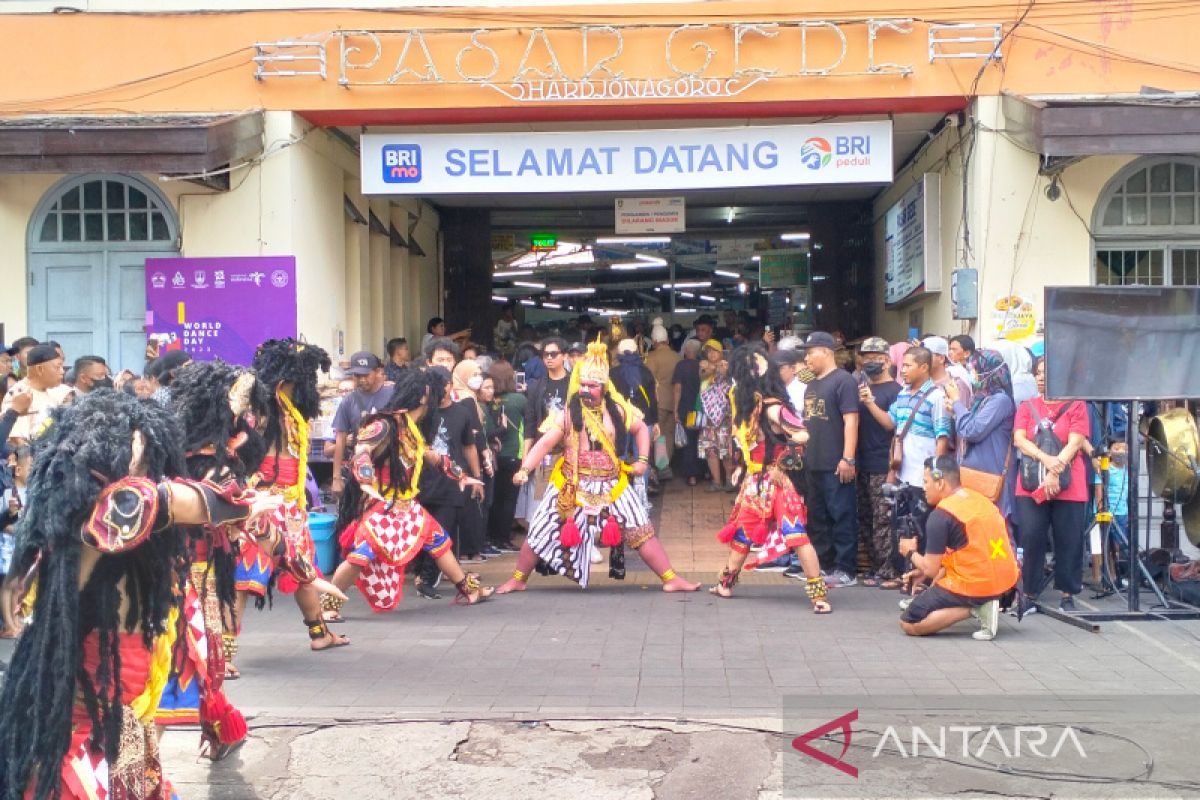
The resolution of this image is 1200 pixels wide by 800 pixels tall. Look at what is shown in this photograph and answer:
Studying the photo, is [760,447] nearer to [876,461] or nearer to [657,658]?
[876,461]

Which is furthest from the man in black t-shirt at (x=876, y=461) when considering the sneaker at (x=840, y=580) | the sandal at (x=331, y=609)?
the sandal at (x=331, y=609)

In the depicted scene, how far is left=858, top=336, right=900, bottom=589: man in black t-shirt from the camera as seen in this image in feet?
33.2

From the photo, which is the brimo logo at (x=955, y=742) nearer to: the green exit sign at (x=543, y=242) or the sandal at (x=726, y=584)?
the sandal at (x=726, y=584)

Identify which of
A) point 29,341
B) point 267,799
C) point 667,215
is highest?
point 667,215

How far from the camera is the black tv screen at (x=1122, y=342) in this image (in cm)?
838

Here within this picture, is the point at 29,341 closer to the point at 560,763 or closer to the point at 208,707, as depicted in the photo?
the point at 208,707

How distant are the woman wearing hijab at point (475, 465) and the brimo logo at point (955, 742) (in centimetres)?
473

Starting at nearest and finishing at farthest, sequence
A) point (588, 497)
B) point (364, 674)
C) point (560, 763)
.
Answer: point (560, 763), point (364, 674), point (588, 497)

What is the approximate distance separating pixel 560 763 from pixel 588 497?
3.94 m

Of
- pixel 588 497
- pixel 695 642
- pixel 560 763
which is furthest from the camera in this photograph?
pixel 588 497

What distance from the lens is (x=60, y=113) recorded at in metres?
12.5

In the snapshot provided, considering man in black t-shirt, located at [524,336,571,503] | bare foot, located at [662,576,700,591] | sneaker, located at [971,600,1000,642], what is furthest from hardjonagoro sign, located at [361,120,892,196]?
sneaker, located at [971,600,1000,642]

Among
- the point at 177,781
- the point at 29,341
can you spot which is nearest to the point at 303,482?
the point at 177,781

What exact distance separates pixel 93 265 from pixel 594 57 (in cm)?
539
